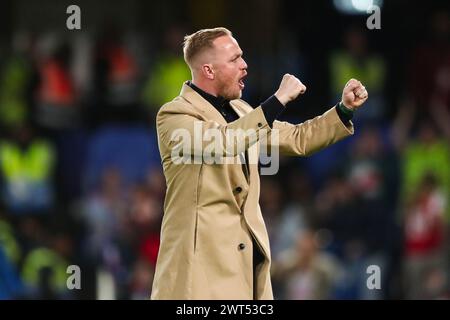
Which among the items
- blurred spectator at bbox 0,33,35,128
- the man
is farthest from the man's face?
blurred spectator at bbox 0,33,35,128

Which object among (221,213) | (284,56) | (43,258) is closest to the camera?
(221,213)

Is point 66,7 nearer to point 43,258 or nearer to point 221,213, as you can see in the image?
point 43,258

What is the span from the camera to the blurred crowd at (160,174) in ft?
36.9

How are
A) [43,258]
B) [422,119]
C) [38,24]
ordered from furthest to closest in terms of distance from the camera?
[38,24] < [422,119] < [43,258]

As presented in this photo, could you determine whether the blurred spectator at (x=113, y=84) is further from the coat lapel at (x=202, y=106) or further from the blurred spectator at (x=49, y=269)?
the coat lapel at (x=202, y=106)

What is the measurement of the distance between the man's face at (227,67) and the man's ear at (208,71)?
0.6 inches

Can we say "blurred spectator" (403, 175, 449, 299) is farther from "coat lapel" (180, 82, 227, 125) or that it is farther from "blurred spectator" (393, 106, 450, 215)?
"coat lapel" (180, 82, 227, 125)

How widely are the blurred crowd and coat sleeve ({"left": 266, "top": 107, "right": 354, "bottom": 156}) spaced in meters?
3.84

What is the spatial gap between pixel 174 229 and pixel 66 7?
27.2ft

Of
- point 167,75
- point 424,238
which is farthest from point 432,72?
point 167,75

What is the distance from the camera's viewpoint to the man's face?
664cm

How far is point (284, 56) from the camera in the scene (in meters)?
13.4

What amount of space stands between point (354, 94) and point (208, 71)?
69 cm
